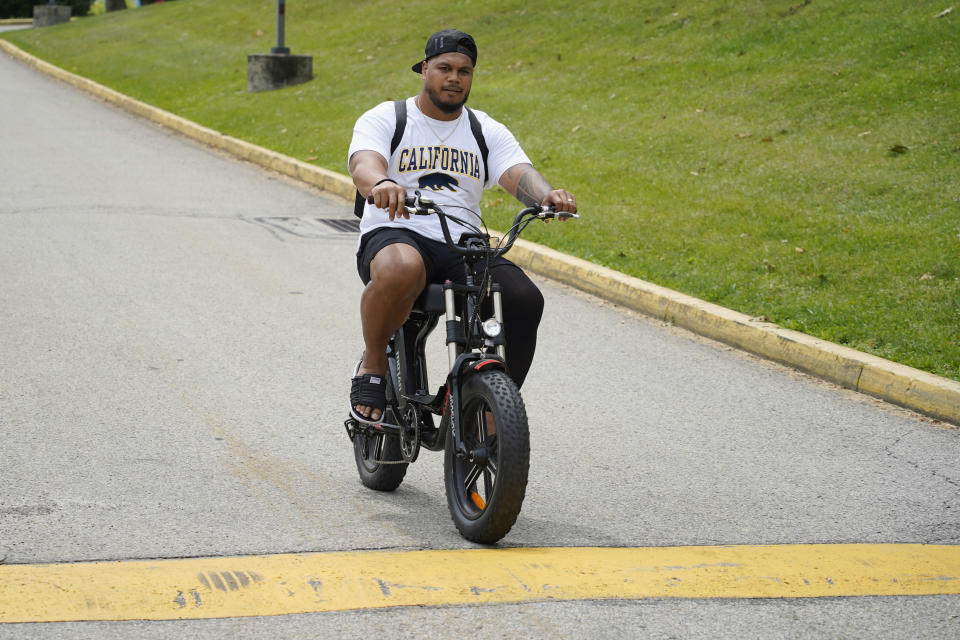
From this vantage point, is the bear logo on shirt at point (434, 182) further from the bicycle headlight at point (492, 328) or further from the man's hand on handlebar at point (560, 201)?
the bicycle headlight at point (492, 328)

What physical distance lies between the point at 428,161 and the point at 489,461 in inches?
47.9

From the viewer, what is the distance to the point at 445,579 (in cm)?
397

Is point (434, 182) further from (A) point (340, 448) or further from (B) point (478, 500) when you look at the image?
(A) point (340, 448)

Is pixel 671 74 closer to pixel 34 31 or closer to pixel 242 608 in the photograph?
pixel 242 608

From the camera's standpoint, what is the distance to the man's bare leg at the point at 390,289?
4.38 metres

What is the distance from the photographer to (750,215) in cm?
1045

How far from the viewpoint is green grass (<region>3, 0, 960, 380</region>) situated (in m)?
8.66

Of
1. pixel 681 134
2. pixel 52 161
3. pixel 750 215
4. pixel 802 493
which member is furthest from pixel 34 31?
pixel 802 493

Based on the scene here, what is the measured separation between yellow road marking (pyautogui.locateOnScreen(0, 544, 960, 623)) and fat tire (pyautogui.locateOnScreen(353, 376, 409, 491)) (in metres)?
0.65

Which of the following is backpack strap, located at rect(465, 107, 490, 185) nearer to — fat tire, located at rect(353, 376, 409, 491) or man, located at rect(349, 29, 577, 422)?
man, located at rect(349, 29, 577, 422)

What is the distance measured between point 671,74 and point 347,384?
10.2 metres

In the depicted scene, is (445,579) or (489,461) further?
(489,461)

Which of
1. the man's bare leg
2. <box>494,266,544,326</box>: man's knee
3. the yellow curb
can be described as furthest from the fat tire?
the yellow curb

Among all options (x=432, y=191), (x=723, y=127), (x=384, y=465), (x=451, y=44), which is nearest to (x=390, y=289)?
(x=432, y=191)
